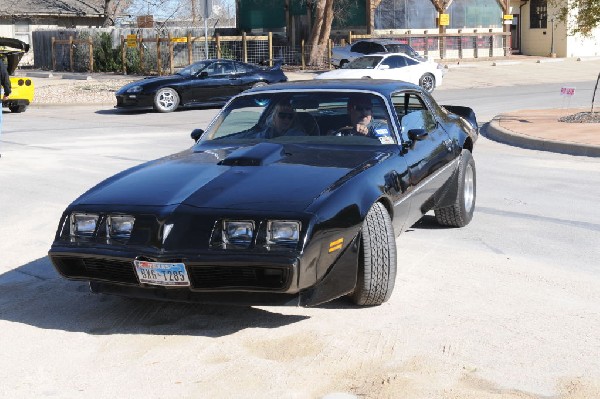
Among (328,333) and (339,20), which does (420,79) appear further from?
(328,333)

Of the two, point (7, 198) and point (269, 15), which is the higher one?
point (269, 15)

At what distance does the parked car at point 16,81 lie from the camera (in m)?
22.3

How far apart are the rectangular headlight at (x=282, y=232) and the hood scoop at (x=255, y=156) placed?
38.8 inches

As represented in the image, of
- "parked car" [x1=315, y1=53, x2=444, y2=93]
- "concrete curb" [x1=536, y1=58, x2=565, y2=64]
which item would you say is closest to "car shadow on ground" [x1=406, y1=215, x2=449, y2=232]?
"parked car" [x1=315, y1=53, x2=444, y2=93]

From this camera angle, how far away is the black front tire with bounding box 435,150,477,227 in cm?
846

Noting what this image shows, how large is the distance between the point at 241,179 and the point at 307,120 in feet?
4.69

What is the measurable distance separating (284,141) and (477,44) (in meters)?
40.9

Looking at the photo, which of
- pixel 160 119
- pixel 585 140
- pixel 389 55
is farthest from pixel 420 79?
pixel 585 140

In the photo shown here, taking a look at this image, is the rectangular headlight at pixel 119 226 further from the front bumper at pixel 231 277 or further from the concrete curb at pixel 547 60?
the concrete curb at pixel 547 60

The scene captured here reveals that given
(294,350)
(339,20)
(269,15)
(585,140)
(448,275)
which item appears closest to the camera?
(294,350)

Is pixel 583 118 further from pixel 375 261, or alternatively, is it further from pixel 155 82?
pixel 375 261

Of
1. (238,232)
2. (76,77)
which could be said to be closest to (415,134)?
(238,232)

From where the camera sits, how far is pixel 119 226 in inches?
226

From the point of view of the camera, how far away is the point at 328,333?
5707 millimetres
